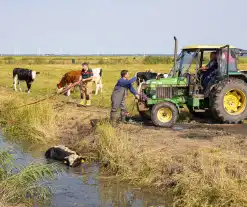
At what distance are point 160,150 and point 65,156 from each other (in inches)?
88.7

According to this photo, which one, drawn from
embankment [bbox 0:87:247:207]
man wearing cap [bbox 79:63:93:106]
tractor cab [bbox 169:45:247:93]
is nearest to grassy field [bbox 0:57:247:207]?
embankment [bbox 0:87:247:207]

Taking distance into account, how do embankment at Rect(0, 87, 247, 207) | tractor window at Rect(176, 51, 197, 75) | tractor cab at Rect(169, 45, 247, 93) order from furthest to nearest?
tractor window at Rect(176, 51, 197, 75) < tractor cab at Rect(169, 45, 247, 93) < embankment at Rect(0, 87, 247, 207)

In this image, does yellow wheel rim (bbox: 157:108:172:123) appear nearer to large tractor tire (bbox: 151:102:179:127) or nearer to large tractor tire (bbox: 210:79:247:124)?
large tractor tire (bbox: 151:102:179:127)

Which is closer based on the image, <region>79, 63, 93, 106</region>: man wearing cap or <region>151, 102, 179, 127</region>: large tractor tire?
<region>151, 102, 179, 127</region>: large tractor tire

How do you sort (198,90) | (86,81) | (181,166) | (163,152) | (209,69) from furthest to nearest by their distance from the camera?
(86,81) < (209,69) < (198,90) < (163,152) < (181,166)

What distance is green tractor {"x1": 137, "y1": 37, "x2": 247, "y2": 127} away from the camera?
12.2 metres

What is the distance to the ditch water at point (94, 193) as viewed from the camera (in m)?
7.51

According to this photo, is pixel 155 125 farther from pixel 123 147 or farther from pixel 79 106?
pixel 79 106

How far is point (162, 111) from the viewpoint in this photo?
12.2 metres

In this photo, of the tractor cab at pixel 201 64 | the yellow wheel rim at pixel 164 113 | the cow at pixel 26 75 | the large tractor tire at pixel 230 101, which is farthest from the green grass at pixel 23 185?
the cow at pixel 26 75

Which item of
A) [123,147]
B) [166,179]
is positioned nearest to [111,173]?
[123,147]

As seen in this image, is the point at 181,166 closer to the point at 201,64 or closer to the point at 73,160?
the point at 73,160

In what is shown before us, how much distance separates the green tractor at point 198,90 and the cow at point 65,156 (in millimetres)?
2875

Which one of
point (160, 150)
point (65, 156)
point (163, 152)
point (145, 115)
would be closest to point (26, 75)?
point (145, 115)
